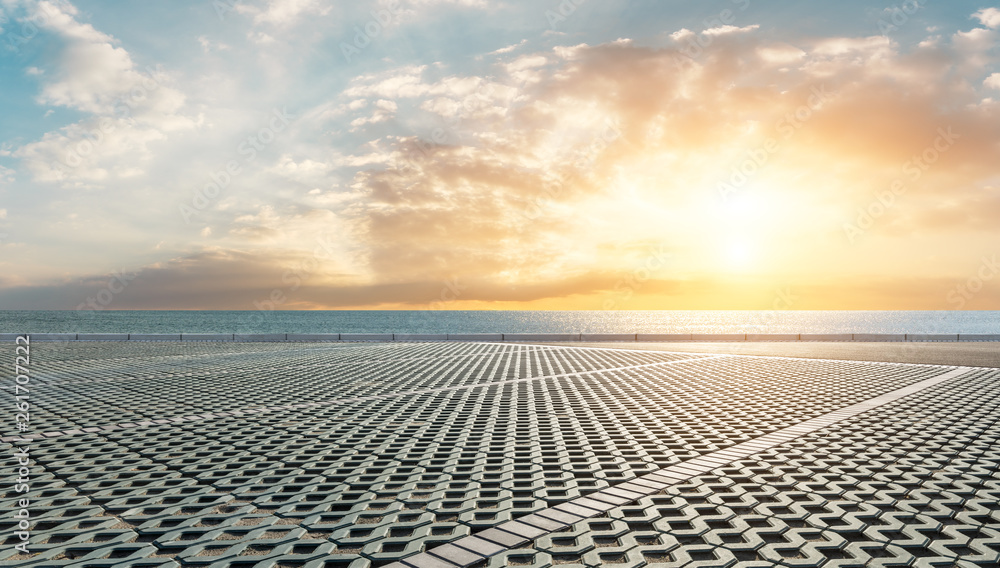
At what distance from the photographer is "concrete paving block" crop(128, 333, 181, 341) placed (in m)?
27.1

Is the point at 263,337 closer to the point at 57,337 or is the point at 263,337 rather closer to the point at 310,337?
the point at 310,337

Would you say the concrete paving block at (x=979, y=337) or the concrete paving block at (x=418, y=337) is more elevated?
the concrete paving block at (x=979, y=337)

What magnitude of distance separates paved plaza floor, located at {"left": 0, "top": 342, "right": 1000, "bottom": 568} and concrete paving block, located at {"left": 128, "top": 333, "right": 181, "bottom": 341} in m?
17.7

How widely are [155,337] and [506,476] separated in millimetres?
27458

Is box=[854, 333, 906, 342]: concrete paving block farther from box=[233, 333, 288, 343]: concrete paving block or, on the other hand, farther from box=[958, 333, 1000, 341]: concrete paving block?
box=[233, 333, 288, 343]: concrete paving block

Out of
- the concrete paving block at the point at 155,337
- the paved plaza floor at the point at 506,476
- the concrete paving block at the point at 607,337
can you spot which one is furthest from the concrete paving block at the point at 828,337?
the concrete paving block at the point at 155,337

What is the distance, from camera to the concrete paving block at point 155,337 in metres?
27.1

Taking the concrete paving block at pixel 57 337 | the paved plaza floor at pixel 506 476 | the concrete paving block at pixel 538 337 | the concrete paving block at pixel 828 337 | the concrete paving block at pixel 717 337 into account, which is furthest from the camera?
the concrete paving block at pixel 828 337

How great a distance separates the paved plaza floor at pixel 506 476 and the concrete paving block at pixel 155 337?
1772 cm

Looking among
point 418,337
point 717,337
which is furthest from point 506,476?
point 717,337

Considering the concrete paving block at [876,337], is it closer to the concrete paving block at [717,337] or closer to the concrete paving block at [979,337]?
the concrete paving block at [979,337]

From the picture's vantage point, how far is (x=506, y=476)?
5336 millimetres

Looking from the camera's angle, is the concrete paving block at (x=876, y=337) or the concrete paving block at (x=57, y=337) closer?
the concrete paving block at (x=57, y=337)

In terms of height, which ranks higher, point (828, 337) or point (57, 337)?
point (828, 337)
